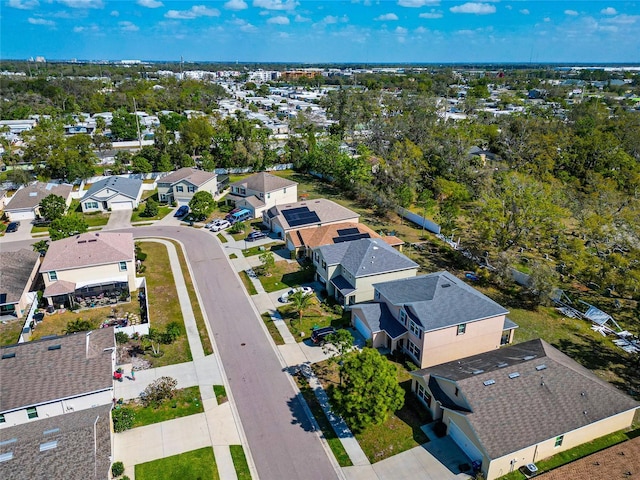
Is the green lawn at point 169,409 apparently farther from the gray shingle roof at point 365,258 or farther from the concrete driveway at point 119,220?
the concrete driveway at point 119,220

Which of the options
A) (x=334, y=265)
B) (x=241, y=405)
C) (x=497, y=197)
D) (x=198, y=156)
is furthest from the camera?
(x=198, y=156)

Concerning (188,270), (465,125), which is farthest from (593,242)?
(465,125)

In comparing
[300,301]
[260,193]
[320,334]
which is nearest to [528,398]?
[320,334]

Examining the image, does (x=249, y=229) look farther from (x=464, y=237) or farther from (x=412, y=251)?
(x=464, y=237)

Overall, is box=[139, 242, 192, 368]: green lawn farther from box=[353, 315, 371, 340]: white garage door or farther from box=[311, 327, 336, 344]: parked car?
box=[353, 315, 371, 340]: white garage door

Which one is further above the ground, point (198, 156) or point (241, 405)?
point (198, 156)

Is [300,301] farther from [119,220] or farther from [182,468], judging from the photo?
[119,220]

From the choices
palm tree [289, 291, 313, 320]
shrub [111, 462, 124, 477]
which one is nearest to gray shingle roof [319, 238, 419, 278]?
palm tree [289, 291, 313, 320]
